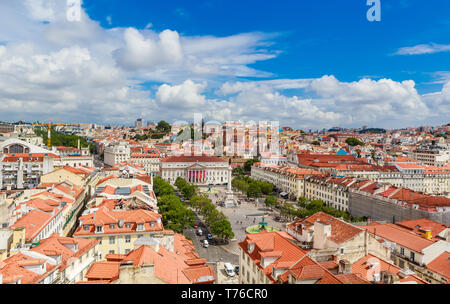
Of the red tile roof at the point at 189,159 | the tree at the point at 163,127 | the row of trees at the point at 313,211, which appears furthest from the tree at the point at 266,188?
the tree at the point at 163,127

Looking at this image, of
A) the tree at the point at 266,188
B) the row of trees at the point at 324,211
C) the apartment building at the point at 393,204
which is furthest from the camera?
the tree at the point at 266,188

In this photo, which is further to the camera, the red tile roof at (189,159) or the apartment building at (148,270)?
the red tile roof at (189,159)

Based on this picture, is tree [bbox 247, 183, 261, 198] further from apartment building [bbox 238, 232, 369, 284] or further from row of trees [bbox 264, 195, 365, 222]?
apartment building [bbox 238, 232, 369, 284]

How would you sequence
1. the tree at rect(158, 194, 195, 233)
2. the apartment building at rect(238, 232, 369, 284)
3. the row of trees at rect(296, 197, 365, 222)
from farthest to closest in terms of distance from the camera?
the row of trees at rect(296, 197, 365, 222) → the tree at rect(158, 194, 195, 233) → the apartment building at rect(238, 232, 369, 284)

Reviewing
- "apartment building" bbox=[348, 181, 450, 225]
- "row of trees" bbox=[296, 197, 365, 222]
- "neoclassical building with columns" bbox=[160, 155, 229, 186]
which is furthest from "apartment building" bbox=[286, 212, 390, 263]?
"neoclassical building with columns" bbox=[160, 155, 229, 186]

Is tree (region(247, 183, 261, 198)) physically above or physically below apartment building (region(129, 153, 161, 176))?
below

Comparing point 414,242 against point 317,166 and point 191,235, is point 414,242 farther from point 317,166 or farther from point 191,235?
point 317,166

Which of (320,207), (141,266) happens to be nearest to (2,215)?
(141,266)

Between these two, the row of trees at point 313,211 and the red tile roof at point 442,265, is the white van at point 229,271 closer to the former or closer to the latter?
the red tile roof at point 442,265

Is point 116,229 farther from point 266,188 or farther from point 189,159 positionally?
point 189,159
